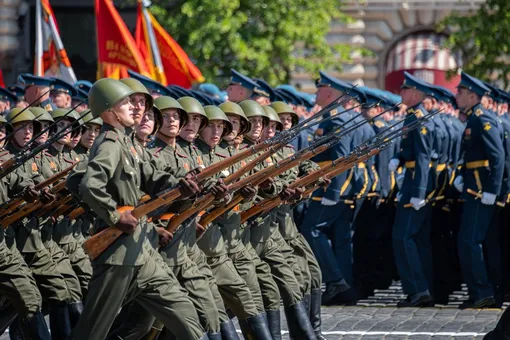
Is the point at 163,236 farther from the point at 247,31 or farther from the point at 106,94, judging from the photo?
the point at 247,31

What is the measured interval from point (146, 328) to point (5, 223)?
1564 millimetres

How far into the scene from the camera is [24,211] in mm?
9977

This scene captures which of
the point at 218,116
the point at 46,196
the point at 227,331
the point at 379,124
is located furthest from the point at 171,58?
the point at 227,331

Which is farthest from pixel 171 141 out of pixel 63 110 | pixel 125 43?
pixel 125 43

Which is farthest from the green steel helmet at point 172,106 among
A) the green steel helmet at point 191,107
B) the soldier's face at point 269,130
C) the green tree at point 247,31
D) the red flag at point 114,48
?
the green tree at point 247,31

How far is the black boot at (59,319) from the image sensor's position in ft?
32.9

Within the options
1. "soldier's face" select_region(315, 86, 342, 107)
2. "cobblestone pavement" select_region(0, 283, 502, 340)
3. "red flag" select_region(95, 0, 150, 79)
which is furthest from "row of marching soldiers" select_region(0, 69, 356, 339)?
"red flag" select_region(95, 0, 150, 79)

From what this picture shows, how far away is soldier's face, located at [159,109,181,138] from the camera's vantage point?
380 inches

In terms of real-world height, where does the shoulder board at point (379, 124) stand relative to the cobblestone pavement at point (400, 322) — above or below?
above

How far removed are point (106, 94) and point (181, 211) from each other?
948mm

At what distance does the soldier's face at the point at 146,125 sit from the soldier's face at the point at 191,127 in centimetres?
49

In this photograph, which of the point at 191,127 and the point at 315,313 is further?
the point at 315,313

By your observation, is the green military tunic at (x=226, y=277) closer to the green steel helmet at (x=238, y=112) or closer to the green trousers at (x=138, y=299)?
the green trousers at (x=138, y=299)

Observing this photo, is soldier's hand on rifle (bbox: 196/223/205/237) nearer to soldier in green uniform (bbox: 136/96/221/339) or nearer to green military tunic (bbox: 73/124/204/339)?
soldier in green uniform (bbox: 136/96/221/339)
